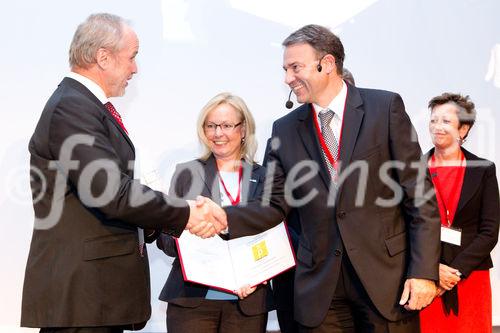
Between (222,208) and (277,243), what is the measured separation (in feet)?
0.89

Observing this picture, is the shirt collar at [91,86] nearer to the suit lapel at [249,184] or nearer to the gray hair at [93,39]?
the gray hair at [93,39]

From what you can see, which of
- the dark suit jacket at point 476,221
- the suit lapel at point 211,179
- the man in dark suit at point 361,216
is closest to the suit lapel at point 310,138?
the man in dark suit at point 361,216

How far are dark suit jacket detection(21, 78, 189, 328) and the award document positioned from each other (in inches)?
15.7

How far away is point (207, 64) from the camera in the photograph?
3727mm

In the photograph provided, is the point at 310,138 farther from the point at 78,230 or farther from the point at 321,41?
the point at 78,230

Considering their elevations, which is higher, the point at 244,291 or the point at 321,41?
the point at 321,41

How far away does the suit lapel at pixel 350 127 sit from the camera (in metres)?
2.13

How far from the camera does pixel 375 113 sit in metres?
2.15

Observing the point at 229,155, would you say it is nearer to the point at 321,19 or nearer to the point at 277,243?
the point at 277,243

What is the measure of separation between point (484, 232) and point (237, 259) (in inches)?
45.0

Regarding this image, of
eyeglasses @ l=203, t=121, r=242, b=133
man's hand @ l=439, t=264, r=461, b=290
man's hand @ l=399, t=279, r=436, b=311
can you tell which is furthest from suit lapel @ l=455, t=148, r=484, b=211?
eyeglasses @ l=203, t=121, r=242, b=133

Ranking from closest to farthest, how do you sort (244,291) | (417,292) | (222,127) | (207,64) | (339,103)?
1. (417,292)
2. (339,103)
3. (244,291)
4. (222,127)
5. (207,64)

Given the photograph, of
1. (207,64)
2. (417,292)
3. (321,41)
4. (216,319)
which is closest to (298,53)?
(321,41)

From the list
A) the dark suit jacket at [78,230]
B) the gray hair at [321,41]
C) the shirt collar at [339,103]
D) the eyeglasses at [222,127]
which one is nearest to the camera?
the dark suit jacket at [78,230]
